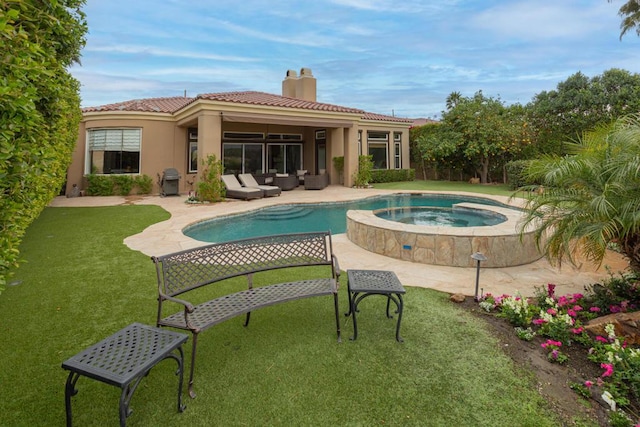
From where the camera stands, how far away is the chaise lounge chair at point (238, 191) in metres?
14.6

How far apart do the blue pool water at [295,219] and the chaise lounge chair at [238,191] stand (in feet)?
5.82

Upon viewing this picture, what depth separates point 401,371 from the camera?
2.96m

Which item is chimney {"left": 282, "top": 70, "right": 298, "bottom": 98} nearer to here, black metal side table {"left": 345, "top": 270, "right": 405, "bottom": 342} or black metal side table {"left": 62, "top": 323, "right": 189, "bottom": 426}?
black metal side table {"left": 345, "top": 270, "right": 405, "bottom": 342}

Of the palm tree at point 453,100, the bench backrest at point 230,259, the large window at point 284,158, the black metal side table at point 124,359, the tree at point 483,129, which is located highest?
the palm tree at point 453,100

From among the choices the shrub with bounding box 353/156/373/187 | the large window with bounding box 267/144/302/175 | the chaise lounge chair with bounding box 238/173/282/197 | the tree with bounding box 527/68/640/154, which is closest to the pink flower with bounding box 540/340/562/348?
the chaise lounge chair with bounding box 238/173/282/197

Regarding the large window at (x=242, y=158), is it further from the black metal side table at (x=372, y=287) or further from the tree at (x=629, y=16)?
the tree at (x=629, y=16)

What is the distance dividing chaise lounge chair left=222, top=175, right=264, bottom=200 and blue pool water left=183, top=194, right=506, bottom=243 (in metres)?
1.78

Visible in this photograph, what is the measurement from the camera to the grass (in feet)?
8.04

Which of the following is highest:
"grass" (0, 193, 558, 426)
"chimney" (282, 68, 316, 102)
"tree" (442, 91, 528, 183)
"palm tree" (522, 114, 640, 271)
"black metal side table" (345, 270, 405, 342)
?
"chimney" (282, 68, 316, 102)

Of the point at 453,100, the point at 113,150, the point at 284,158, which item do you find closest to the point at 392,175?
the point at 453,100

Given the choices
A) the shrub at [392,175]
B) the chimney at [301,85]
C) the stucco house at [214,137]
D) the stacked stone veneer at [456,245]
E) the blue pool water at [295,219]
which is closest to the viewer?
the stacked stone veneer at [456,245]

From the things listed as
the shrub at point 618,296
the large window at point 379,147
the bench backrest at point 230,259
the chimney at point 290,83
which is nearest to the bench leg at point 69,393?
the bench backrest at point 230,259

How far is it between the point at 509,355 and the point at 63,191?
20.4 m

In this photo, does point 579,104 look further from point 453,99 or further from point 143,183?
point 143,183
